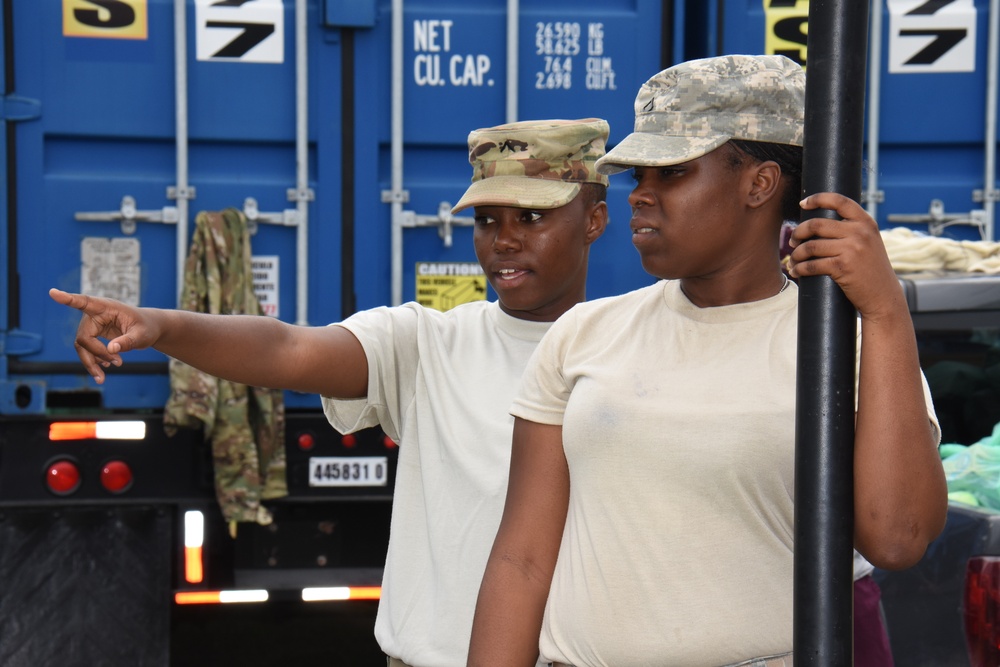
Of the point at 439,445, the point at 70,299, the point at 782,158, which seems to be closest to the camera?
the point at 782,158

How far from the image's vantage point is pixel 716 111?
1.76 meters

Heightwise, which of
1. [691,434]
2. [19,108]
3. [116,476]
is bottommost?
[116,476]

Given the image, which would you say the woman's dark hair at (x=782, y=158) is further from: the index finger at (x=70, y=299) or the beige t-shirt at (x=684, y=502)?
the index finger at (x=70, y=299)

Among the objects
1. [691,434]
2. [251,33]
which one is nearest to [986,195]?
[251,33]

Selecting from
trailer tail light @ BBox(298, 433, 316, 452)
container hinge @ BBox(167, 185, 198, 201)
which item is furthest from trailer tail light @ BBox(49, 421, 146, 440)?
container hinge @ BBox(167, 185, 198, 201)

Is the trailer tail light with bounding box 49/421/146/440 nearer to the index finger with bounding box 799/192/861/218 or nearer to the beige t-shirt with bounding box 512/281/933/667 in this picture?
the beige t-shirt with bounding box 512/281/933/667

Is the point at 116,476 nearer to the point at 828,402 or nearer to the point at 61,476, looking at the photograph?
the point at 61,476

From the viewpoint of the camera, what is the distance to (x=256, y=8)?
14.5ft

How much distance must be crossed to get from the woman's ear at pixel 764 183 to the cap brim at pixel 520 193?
77cm

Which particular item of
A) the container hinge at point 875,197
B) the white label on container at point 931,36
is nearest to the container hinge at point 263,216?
the container hinge at point 875,197

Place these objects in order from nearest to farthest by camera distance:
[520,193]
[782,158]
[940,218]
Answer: [782,158] → [520,193] → [940,218]

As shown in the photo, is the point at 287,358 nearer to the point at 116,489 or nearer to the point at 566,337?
the point at 566,337

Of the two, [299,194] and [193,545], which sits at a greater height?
[299,194]

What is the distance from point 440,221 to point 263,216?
1.94ft
